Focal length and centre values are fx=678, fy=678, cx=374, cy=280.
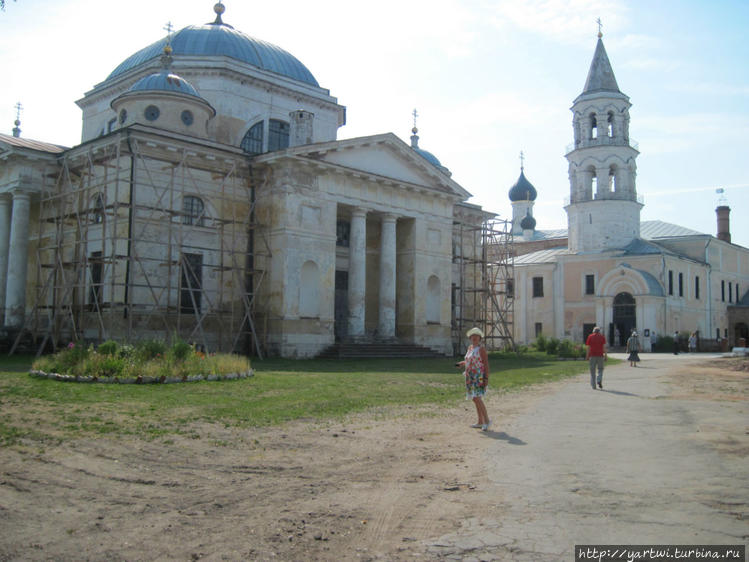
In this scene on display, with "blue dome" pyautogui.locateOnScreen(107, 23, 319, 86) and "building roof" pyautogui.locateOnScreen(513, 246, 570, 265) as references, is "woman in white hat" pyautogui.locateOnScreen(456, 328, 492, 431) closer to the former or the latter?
"blue dome" pyautogui.locateOnScreen(107, 23, 319, 86)

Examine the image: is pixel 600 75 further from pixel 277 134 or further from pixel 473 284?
pixel 277 134

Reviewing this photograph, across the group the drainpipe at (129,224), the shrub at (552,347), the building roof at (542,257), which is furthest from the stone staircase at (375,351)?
the building roof at (542,257)

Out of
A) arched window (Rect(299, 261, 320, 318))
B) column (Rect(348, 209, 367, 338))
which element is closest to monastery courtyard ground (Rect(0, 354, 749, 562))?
arched window (Rect(299, 261, 320, 318))

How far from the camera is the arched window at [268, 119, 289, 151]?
33406mm

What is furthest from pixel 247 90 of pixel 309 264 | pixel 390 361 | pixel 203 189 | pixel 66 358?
pixel 66 358

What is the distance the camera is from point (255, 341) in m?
26.6

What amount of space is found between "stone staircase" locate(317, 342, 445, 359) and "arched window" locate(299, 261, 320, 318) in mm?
1711

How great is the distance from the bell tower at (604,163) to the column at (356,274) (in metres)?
25.2

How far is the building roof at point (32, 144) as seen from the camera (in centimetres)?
2694

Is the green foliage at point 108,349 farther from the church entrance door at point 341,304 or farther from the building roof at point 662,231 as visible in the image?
the building roof at point 662,231

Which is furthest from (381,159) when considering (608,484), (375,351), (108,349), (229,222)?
(608,484)

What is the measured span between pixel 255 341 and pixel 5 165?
12.6 metres

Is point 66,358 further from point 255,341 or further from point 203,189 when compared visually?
point 203,189

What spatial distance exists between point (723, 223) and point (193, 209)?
51628 mm
